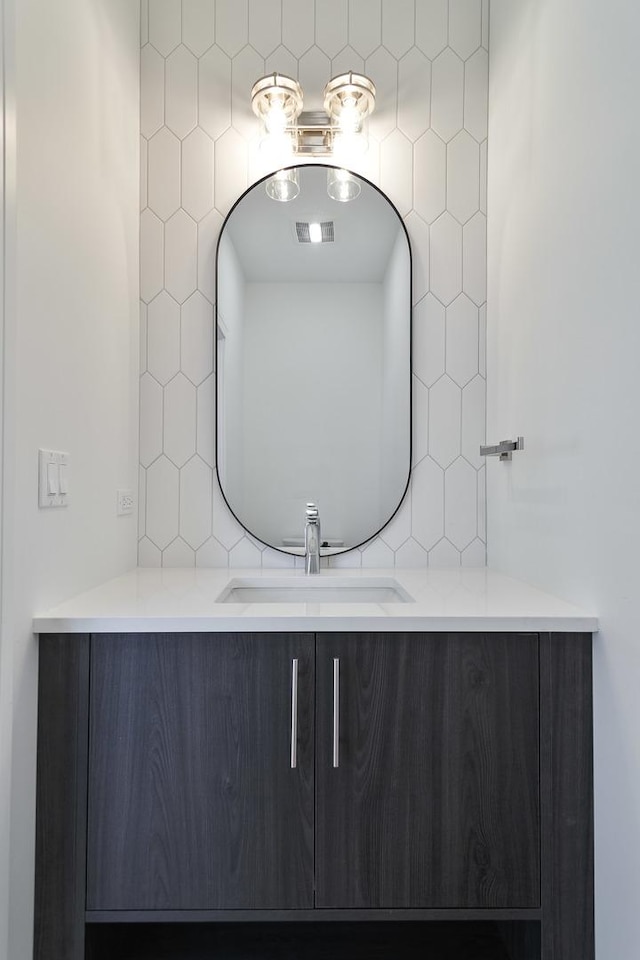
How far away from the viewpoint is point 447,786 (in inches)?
45.0

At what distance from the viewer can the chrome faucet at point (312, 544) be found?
1.77m

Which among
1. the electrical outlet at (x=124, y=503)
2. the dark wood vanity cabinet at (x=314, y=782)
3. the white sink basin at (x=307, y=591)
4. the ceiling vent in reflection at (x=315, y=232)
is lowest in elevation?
the dark wood vanity cabinet at (x=314, y=782)

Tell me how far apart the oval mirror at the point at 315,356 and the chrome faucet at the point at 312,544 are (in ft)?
0.28

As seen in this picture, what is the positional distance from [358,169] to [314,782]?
1.63 metres

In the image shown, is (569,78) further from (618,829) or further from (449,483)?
(618,829)

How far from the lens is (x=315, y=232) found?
1860 millimetres

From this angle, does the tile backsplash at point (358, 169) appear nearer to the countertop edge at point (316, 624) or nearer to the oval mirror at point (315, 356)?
the oval mirror at point (315, 356)

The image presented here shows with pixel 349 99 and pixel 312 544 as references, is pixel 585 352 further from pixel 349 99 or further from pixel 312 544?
pixel 349 99

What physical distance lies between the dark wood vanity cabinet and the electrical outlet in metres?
0.58

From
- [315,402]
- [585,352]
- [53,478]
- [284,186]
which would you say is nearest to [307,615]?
[53,478]

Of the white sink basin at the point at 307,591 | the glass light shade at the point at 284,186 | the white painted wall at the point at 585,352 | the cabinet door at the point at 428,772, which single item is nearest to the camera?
the white painted wall at the point at 585,352

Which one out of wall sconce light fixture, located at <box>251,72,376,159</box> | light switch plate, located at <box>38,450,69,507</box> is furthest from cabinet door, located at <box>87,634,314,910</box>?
wall sconce light fixture, located at <box>251,72,376,159</box>

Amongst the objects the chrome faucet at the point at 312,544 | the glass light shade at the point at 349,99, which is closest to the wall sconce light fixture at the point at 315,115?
the glass light shade at the point at 349,99

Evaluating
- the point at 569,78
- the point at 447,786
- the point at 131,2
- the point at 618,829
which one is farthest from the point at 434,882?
the point at 131,2
